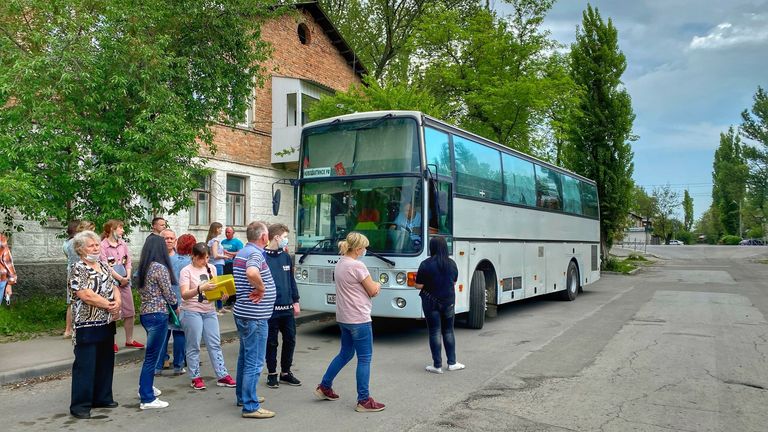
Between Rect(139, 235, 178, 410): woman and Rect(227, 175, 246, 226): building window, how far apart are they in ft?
45.0

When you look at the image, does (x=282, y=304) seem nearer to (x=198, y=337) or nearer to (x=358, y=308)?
(x=198, y=337)

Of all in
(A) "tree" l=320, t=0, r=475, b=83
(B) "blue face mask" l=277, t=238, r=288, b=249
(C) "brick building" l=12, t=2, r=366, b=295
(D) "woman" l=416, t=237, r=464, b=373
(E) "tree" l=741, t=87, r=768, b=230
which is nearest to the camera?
(B) "blue face mask" l=277, t=238, r=288, b=249

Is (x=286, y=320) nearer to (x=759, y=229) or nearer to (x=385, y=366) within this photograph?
(x=385, y=366)

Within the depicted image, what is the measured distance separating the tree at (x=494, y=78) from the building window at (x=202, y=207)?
1029cm

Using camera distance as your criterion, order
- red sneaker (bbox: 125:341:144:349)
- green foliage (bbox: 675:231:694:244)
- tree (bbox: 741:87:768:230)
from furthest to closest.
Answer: green foliage (bbox: 675:231:694:244) < tree (bbox: 741:87:768:230) < red sneaker (bbox: 125:341:144:349)

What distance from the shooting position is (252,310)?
579 cm

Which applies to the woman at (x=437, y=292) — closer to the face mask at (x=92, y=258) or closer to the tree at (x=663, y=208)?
the face mask at (x=92, y=258)

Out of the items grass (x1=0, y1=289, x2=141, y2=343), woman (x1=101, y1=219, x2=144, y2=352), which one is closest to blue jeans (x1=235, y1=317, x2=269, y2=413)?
woman (x1=101, y1=219, x2=144, y2=352)

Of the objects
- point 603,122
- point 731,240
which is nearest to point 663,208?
point 731,240

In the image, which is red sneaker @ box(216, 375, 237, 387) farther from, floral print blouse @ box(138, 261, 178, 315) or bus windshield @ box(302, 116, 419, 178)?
bus windshield @ box(302, 116, 419, 178)

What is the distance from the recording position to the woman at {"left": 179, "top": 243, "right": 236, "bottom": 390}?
21.9 ft

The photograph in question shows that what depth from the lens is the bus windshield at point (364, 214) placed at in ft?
31.5

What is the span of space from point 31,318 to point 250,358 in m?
6.93

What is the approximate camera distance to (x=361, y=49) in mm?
33188
